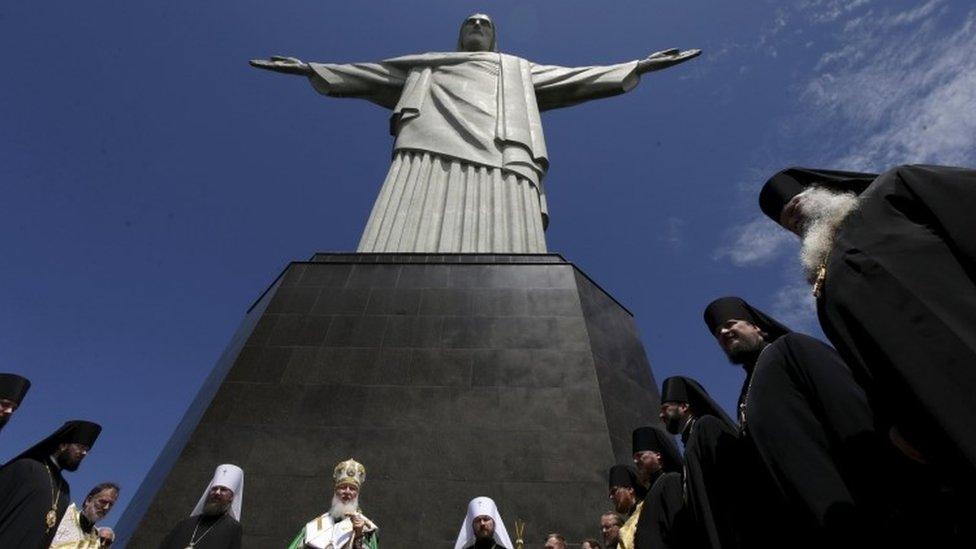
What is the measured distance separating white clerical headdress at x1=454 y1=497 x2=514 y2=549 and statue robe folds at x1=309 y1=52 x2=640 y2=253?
487cm

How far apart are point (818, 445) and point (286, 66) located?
11905mm

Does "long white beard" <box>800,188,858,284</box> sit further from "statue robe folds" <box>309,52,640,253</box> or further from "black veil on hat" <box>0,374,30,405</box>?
"statue robe folds" <box>309,52,640,253</box>

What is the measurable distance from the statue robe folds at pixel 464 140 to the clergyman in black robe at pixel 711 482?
237 inches

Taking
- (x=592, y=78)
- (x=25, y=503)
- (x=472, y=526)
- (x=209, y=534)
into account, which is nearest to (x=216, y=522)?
(x=209, y=534)

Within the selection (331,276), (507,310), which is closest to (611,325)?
(507,310)

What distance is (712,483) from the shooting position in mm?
2842

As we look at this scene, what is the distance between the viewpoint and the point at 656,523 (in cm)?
347

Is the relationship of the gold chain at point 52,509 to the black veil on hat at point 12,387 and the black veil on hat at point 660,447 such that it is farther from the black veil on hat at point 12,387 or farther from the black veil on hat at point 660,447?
the black veil on hat at point 660,447

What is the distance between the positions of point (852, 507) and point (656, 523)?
5.23ft

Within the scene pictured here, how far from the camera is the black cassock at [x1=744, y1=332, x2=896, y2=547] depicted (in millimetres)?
2014

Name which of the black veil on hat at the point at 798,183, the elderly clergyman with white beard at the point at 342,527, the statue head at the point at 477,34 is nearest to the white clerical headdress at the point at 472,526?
the elderly clergyman with white beard at the point at 342,527

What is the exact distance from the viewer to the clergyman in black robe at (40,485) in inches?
141

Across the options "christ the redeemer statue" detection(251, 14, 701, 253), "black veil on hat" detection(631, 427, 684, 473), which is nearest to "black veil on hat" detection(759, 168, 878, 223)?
"black veil on hat" detection(631, 427, 684, 473)

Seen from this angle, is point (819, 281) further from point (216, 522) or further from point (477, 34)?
point (477, 34)
